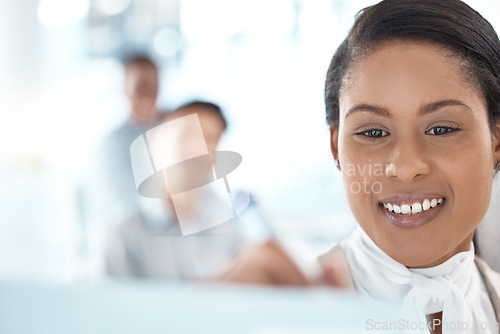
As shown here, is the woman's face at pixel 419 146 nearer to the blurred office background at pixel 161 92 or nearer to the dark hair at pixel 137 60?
the blurred office background at pixel 161 92

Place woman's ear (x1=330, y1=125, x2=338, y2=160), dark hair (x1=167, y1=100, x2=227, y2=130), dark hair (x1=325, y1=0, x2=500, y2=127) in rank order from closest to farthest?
dark hair (x1=325, y1=0, x2=500, y2=127), woman's ear (x1=330, y1=125, x2=338, y2=160), dark hair (x1=167, y1=100, x2=227, y2=130)

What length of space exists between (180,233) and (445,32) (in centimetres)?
75

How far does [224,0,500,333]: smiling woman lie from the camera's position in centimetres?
92

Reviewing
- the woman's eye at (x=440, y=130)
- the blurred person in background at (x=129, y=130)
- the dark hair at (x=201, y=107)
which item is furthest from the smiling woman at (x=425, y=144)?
the blurred person in background at (x=129, y=130)

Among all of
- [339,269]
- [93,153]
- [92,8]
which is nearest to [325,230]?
[339,269]

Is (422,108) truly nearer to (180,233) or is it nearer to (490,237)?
(490,237)

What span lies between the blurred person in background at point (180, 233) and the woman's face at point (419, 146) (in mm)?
385

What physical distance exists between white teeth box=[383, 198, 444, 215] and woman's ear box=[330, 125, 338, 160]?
5.5 inches

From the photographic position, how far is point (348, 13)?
1.11 metres

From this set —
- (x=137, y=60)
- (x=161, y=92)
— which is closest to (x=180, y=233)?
(x=161, y=92)

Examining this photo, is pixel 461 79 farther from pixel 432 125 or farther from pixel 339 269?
pixel 339 269

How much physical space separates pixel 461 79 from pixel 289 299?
0.61 metres

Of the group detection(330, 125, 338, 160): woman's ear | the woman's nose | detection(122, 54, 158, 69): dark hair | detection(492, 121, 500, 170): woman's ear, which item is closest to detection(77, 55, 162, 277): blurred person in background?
detection(122, 54, 158, 69): dark hair

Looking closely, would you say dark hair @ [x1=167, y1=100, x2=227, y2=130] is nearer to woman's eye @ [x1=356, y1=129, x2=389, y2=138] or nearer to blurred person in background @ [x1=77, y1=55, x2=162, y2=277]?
blurred person in background @ [x1=77, y1=55, x2=162, y2=277]
